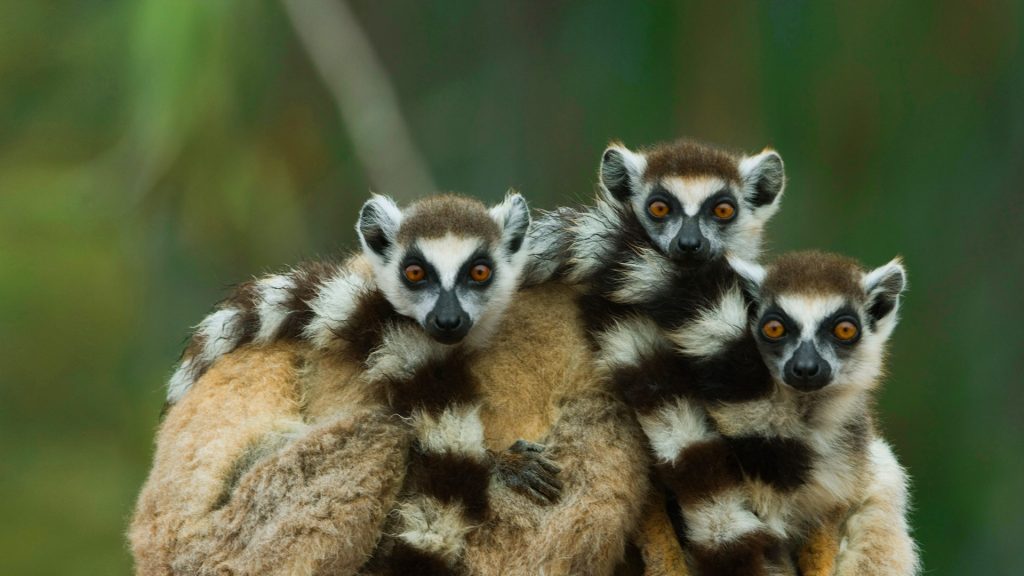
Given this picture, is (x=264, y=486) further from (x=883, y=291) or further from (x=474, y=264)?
(x=883, y=291)

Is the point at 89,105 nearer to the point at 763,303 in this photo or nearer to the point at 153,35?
the point at 153,35

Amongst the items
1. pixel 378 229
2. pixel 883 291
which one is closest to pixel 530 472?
pixel 378 229

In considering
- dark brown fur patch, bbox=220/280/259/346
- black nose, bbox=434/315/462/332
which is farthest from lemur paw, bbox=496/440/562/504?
dark brown fur patch, bbox=220/280/259/346

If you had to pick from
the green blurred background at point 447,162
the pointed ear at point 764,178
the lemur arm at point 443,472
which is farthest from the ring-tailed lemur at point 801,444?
the green blurred background at point 447,162

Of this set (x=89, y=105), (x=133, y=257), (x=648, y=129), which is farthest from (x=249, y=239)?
(x=648, y=129)

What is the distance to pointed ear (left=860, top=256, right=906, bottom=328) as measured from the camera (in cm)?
442

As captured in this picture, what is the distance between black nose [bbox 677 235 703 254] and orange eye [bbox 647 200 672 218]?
1.25ft

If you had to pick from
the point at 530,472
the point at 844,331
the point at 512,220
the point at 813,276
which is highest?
the point at 512,220

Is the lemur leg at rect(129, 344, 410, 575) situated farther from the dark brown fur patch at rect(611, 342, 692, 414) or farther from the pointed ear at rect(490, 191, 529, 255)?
the pointed ear at rect(490, 191, 529, 255)

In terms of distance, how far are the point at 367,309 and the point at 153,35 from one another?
486cm

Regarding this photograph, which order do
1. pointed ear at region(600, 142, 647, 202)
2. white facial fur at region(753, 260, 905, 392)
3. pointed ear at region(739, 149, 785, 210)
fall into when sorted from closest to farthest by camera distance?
white facial fur at region(753, 260, 905, 392), pointed ear at region(600, 142, 647, 202), pointed ear at region(739, 149, 785, 210)

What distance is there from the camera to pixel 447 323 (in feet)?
13.8

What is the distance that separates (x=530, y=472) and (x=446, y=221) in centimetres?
120

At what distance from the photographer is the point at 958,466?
8.64 metres
